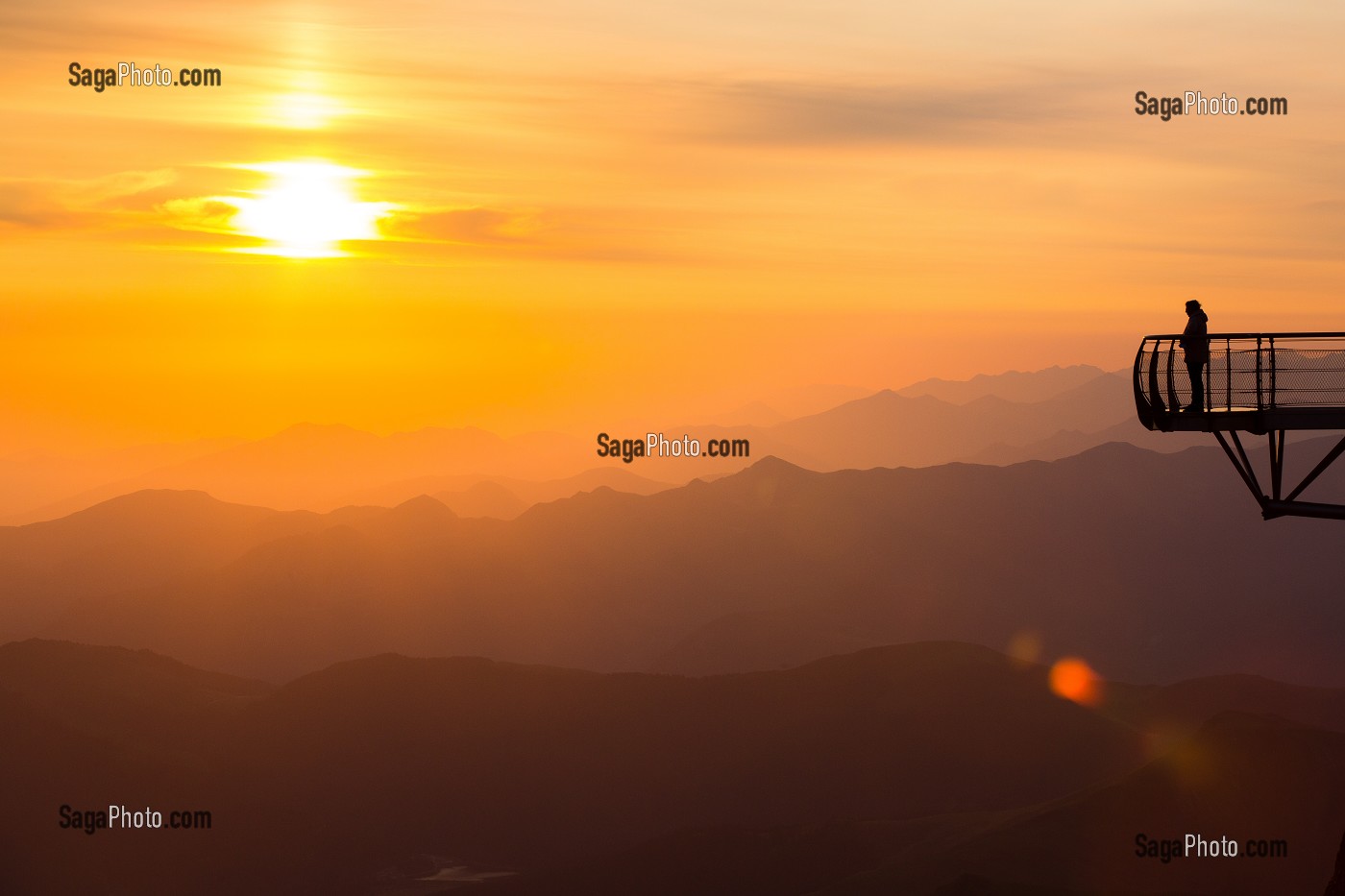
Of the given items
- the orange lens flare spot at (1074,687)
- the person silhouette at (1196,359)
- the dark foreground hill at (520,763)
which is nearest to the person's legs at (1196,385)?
the person silhouette at (1196,359)

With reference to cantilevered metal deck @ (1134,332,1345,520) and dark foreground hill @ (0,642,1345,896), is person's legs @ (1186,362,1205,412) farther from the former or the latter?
dark foreground hill @ (0,642,1345,896)

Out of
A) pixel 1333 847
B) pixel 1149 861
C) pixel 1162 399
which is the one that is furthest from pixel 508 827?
pixel 1162 399

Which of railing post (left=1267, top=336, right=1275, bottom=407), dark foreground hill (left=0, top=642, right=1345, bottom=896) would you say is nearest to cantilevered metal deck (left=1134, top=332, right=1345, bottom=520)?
railing post (left=1267, top=336, right=1275, bottom=407)

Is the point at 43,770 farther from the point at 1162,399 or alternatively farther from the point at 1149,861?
the point at 1162,399

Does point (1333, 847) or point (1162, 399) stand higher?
point (1162, 399)

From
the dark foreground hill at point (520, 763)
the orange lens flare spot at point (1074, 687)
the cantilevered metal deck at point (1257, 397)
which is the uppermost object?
the cantilevered metal deck at point (1257, 397)

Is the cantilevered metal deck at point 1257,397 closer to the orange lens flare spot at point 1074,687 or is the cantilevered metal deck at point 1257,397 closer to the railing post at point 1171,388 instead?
the railing post at point 1171,388

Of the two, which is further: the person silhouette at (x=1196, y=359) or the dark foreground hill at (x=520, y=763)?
the dark foreground hill at (x=520, y=763)
